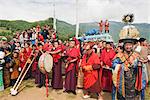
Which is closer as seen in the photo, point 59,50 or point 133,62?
point 133,62

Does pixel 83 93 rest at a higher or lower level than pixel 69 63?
lower

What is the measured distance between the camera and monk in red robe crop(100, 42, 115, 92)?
8.95 metres

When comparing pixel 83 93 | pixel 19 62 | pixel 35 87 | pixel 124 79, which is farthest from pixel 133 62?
pixel 19 62

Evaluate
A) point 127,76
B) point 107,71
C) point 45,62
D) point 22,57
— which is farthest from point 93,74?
point 22,57

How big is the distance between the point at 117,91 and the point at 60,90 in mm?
4118

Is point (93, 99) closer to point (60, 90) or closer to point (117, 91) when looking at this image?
point (60, 90)

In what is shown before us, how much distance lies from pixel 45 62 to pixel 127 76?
3.87 meters

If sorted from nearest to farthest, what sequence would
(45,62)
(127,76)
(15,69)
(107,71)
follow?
(127,76), (45,62), (107,71), (15,69)

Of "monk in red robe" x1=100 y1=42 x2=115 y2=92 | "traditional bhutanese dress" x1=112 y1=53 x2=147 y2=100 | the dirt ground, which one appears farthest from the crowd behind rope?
"traditional bhutanese dress" x1=112 y1=53 x2=147 y2=100

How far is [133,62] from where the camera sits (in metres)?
5.27

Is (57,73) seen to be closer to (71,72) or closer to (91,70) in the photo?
(71,72)

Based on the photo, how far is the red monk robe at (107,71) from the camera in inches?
352

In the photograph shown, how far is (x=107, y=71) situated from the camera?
358 inches

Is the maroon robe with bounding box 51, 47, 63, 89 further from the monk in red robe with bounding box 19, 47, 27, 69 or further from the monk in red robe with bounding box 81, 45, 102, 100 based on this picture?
the monk in red robe with bounding box 19, 47, 27, 69
